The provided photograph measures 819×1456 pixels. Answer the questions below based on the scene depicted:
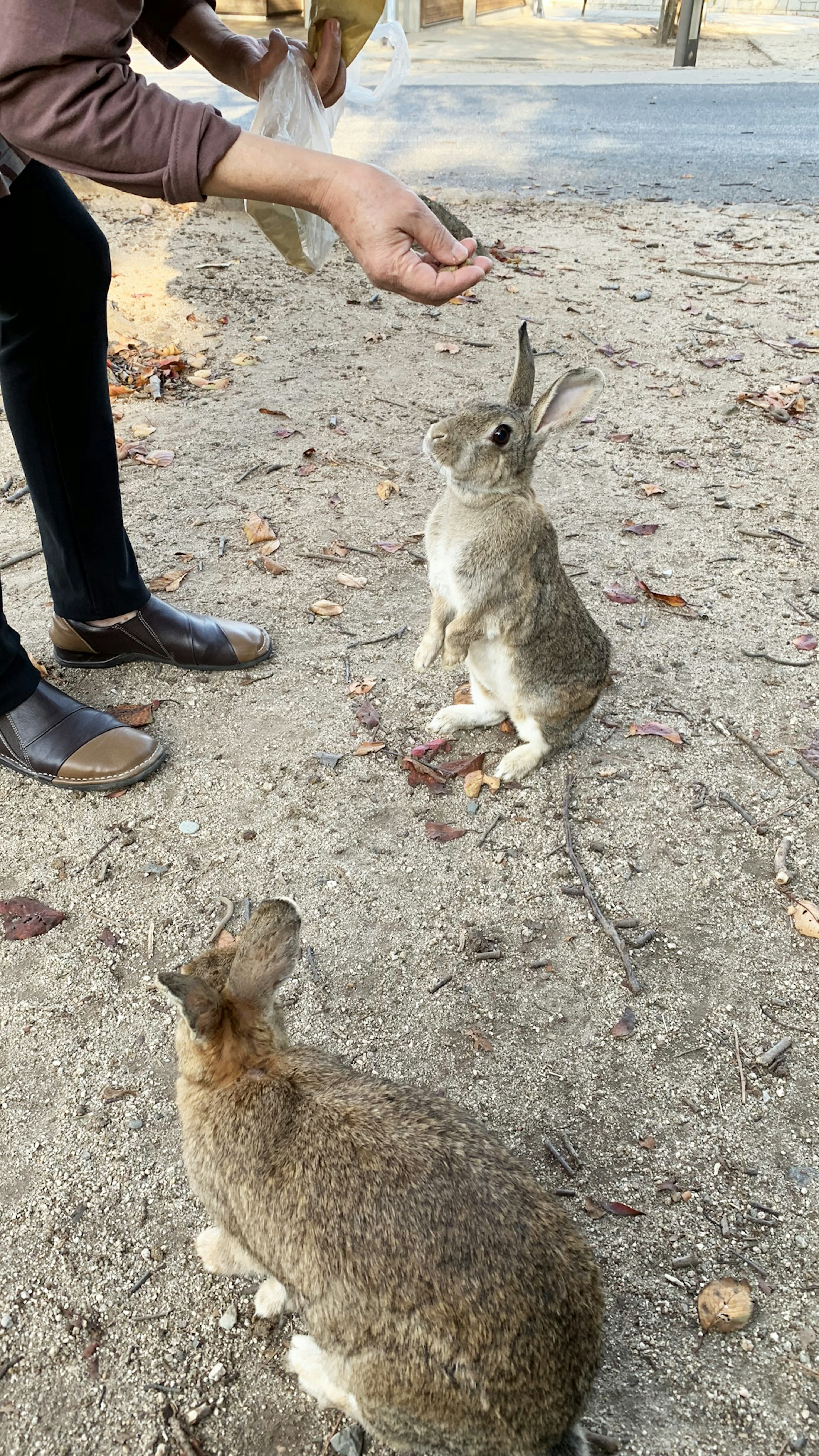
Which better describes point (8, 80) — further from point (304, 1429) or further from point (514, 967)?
point (304, 1429)

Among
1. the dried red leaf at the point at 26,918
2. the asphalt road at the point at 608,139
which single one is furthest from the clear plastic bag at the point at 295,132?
the asphalt road at the point at 608,139

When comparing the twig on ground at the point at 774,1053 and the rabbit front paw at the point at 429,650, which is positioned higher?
the rabbit front paw at the point at 429,650

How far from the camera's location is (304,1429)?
221 cm

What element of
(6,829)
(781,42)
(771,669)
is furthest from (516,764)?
(781,42)

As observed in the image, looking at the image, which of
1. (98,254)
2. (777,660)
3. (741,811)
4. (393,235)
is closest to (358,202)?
(393,235)

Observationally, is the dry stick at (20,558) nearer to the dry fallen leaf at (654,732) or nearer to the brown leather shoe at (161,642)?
the brown leather shoe at (161,642)

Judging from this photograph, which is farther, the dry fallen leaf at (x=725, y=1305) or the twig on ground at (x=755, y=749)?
the twig on ground at (x=755, y=749)

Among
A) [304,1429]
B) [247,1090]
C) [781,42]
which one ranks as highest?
[781,42]

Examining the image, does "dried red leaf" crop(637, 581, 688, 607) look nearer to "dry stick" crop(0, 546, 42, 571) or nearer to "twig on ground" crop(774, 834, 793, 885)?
"twig on ground" crop(774, 834, 793, 885)

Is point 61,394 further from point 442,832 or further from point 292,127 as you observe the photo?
point 442,832

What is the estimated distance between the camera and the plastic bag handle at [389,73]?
155 inches

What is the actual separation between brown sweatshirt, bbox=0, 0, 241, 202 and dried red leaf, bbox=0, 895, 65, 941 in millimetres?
2077

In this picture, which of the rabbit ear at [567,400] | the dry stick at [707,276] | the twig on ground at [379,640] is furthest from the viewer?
the dry stick at [707,276]

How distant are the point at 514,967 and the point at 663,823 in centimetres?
85
